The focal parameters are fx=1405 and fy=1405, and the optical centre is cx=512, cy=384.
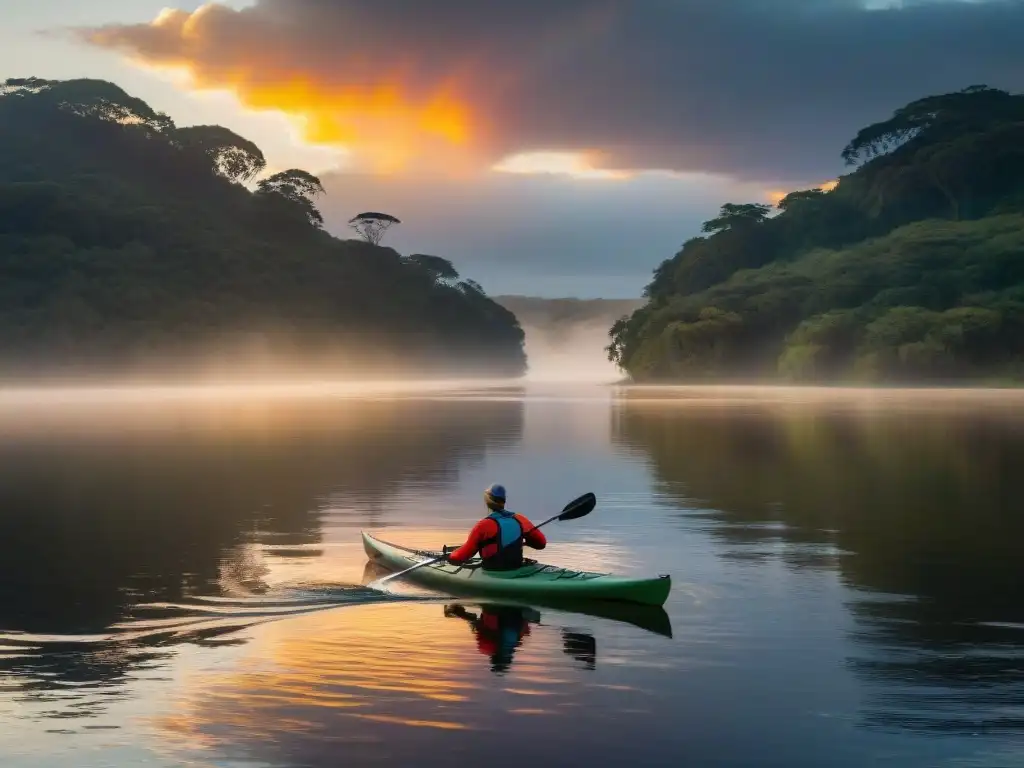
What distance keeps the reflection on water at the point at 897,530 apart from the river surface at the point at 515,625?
0.09 m

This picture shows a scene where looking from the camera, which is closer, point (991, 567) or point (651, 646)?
point (651, 646)

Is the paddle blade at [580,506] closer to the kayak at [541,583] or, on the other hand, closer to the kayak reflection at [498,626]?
the kayak at [541,583]

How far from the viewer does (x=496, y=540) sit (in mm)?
20781

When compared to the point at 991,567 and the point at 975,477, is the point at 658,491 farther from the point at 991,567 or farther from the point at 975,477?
the point at 991,567

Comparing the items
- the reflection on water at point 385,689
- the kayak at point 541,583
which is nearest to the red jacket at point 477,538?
the kayak at point 541,583

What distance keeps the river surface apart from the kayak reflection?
0.09 metres

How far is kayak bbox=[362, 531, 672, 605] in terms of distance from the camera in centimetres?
1961

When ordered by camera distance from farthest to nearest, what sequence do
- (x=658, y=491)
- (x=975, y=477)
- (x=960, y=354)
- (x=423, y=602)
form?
(x=960, y=354)
(x=975, y=477)
(x=658, y=491)
(x=423, y=602)

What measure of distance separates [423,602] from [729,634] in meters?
4.77

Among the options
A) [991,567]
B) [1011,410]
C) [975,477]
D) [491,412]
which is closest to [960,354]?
[1011,410]

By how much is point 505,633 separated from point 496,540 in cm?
274

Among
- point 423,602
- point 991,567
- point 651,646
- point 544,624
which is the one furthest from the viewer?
point 991,567

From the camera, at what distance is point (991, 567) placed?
24453 millimetres

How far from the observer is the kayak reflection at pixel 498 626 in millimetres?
16750
